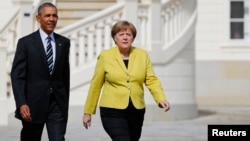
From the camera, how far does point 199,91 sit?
74.3 ft

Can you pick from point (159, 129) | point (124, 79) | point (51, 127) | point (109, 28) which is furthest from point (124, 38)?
point (109, 28)

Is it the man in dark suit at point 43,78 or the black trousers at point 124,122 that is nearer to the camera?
the black trousers at point 124,122

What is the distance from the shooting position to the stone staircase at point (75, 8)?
19469 millimetres

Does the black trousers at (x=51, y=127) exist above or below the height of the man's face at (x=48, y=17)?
below

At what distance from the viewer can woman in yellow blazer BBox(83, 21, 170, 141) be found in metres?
7.50

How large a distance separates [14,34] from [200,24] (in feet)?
22.2

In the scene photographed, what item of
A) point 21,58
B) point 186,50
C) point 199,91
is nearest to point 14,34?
point 186,50

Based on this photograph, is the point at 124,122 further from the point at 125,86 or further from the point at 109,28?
the point at 109,28

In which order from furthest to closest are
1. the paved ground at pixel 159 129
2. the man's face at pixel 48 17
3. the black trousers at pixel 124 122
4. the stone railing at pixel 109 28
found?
the stone railing at pixel 109 28 < the paved ground at pixel 159 129 < the man's face at pixel 48 17 < the black trousers at pixel 124 122

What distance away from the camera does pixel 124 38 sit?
753 cm

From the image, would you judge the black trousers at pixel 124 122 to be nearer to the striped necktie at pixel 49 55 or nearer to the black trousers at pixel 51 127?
the black trousers at pixel 51 127

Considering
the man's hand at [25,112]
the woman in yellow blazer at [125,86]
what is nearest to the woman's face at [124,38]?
the woman in yellow blazer at [125,86]

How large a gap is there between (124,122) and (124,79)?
37 centimetres

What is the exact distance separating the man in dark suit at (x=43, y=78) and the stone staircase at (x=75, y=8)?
1158 centimetres
